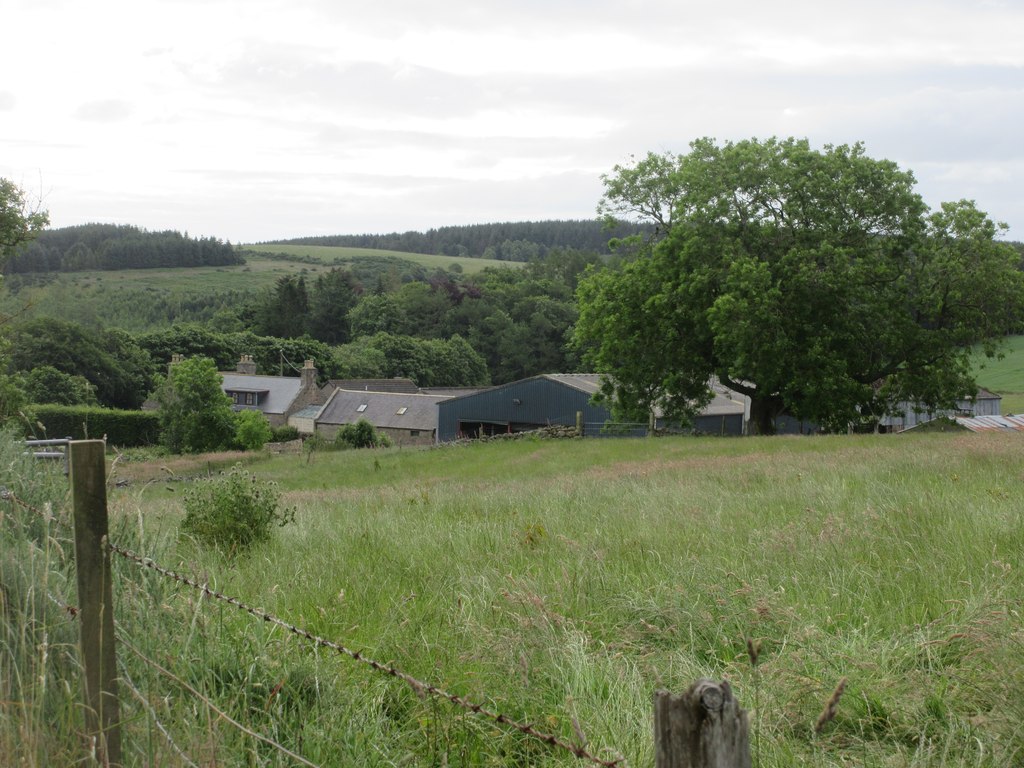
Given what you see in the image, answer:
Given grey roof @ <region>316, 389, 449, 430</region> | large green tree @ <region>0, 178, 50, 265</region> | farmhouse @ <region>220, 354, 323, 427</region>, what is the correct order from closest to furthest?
1. large green tree @ <region>0, 178, 50, 265</region>
2. grey roof @ <region>316, 389, 449, 430</region>
3. farmhouse @ <region>220, 354, 323, 427</region>

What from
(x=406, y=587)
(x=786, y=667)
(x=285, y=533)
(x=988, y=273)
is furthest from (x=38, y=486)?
(x=988, y=273)

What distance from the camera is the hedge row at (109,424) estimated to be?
53.3m

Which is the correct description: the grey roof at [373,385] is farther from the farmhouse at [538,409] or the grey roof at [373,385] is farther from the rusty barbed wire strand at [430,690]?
the rusty barbed wire strand at [430,690]

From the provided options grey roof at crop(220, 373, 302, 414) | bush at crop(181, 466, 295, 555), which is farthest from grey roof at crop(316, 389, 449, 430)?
bush at crop(181, 466, 295, 555)

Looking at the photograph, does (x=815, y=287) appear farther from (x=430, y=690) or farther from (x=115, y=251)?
(x=115, y=251)

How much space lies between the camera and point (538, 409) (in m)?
50.6

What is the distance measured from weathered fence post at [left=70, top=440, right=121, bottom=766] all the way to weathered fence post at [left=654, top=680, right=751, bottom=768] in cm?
199

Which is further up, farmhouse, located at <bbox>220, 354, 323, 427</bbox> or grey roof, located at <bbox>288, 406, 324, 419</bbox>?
farmhouse, located at <bbox>220, 354, 323, 427</bbox>

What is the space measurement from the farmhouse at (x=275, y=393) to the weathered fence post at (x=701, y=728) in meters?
71.1

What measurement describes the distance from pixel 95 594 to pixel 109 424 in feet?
192

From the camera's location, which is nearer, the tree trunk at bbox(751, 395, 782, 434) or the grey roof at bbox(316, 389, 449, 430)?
the tree trunk at bbox(751, 395, 782, 434)

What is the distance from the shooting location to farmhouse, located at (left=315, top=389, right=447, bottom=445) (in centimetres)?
6028

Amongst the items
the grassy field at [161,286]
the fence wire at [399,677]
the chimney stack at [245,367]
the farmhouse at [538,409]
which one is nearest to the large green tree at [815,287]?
the farmhouse at [538,409]

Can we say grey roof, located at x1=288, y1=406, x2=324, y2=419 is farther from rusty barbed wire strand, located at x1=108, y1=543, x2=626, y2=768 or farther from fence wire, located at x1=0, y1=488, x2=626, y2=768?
rusty barbed wire strand, located at x1=108, y1=543, x2=626, y2=768
